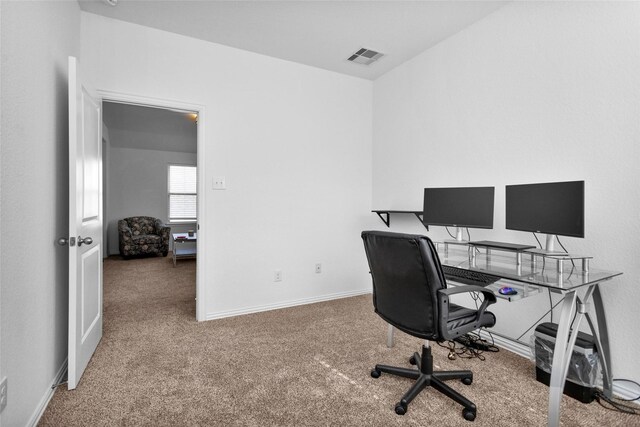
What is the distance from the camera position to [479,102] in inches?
108

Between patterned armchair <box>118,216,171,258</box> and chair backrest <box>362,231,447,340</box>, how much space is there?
6013mm

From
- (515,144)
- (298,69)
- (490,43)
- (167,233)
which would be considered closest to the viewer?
(515,144)

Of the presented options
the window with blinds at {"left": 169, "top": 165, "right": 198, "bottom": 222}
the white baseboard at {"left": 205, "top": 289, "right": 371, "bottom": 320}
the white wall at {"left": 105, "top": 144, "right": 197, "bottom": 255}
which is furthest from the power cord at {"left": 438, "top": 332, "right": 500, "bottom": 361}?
the white wall at {"left": 105, "top": 144, "right": 197, "bottom": 255}

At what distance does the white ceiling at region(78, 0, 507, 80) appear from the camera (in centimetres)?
253

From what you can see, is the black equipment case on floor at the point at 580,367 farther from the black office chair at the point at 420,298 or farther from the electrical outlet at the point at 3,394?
the electrical outlet at the point at 3,394

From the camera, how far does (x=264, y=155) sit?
338 centimetres

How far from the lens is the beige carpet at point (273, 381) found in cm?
168

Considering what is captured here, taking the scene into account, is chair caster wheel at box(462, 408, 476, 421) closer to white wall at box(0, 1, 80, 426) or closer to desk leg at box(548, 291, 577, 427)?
desk leg at box(548, 291, 577, 427)

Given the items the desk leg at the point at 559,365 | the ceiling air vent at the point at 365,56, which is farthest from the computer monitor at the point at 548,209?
the ceiling air vent at the point at 365,56

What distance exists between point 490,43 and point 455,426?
8.92 feet

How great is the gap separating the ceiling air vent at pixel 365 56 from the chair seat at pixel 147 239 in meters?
5.34

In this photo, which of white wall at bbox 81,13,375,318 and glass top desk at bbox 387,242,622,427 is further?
white wall at bbox 81,13,375,318

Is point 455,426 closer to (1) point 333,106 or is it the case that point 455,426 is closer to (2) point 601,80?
(2) point 601,80

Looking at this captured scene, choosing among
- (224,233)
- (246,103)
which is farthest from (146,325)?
(246,103)
